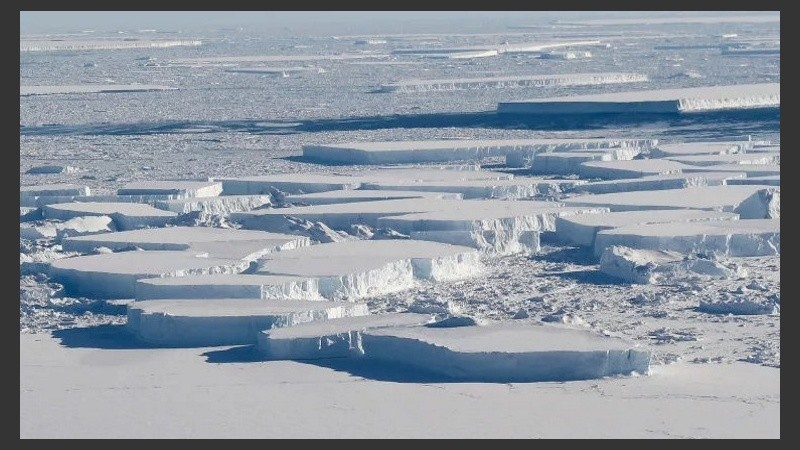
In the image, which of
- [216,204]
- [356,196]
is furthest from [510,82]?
[216,204]

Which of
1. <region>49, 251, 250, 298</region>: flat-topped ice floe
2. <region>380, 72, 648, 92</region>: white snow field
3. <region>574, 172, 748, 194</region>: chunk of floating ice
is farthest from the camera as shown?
<region>380, 72, 648, 92</region>: white snow field

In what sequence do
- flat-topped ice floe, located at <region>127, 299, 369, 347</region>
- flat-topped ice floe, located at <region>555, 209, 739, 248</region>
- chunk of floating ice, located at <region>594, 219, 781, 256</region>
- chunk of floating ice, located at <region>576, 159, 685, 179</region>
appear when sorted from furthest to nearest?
chunk of floating ice, located at <region>576, 159, 685, 179</region> → flat-topped ice floe, located at <region>555, 209, 739, 248</region> → chunk of floating ice, located at <region>594, 219, 781, 256</region> → flat-topped ice floe, located at <region>127, 299, 369, 347</region>

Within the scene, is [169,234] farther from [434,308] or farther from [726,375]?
[726,375]

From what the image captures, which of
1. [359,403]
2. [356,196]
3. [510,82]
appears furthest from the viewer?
[510,82]

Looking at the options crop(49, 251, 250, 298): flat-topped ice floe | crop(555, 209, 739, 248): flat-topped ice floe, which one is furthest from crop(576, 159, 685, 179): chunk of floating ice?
crop(49, 251, 250, 298): flat-topped ice floe

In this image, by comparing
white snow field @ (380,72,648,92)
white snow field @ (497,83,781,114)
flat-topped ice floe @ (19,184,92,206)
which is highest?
white snow field @ (380,72,648,92)

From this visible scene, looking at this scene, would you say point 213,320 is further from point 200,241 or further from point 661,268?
point 661,268

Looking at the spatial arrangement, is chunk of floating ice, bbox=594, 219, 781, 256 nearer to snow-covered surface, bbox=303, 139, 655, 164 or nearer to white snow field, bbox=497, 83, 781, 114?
snow-covered surface, bbox=303, 139, 655, 164
